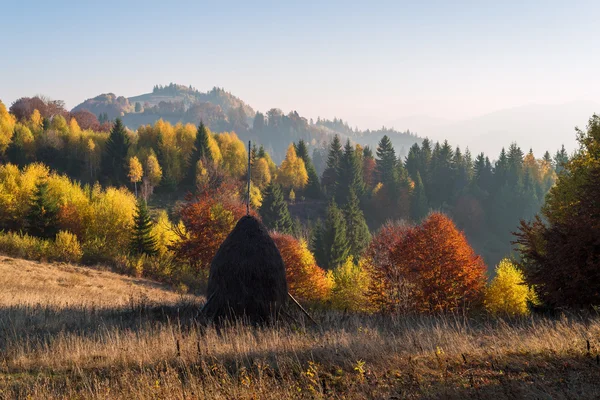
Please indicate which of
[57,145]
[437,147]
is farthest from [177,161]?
[437,147]

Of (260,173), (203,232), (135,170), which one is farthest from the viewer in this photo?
(260,173)

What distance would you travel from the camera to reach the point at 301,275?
41.3 m

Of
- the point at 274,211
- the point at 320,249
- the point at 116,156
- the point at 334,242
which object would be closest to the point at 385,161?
the point at 274,211

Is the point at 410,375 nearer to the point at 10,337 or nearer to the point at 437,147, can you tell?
the point at 10,337

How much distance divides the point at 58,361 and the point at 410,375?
605 cm

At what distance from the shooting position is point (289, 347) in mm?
7496

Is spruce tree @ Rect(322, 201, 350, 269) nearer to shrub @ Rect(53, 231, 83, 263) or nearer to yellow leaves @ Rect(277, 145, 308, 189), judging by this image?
shrub @ Rect(53, 231, 83, 263)

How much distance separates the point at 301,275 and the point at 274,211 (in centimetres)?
2928

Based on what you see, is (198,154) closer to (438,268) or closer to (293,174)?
(293,174)

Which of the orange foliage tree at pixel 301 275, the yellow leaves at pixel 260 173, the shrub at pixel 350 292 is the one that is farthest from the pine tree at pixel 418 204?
the shrub at pixel 350 292

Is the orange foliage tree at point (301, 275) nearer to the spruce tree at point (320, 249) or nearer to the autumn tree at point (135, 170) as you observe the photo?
the spruce tree at point (320, 249)

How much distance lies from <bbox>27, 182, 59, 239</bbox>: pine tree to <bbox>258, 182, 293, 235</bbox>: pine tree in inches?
1240

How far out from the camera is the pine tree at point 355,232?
64875 millimetres

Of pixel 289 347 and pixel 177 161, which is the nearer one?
pixel 289 347
